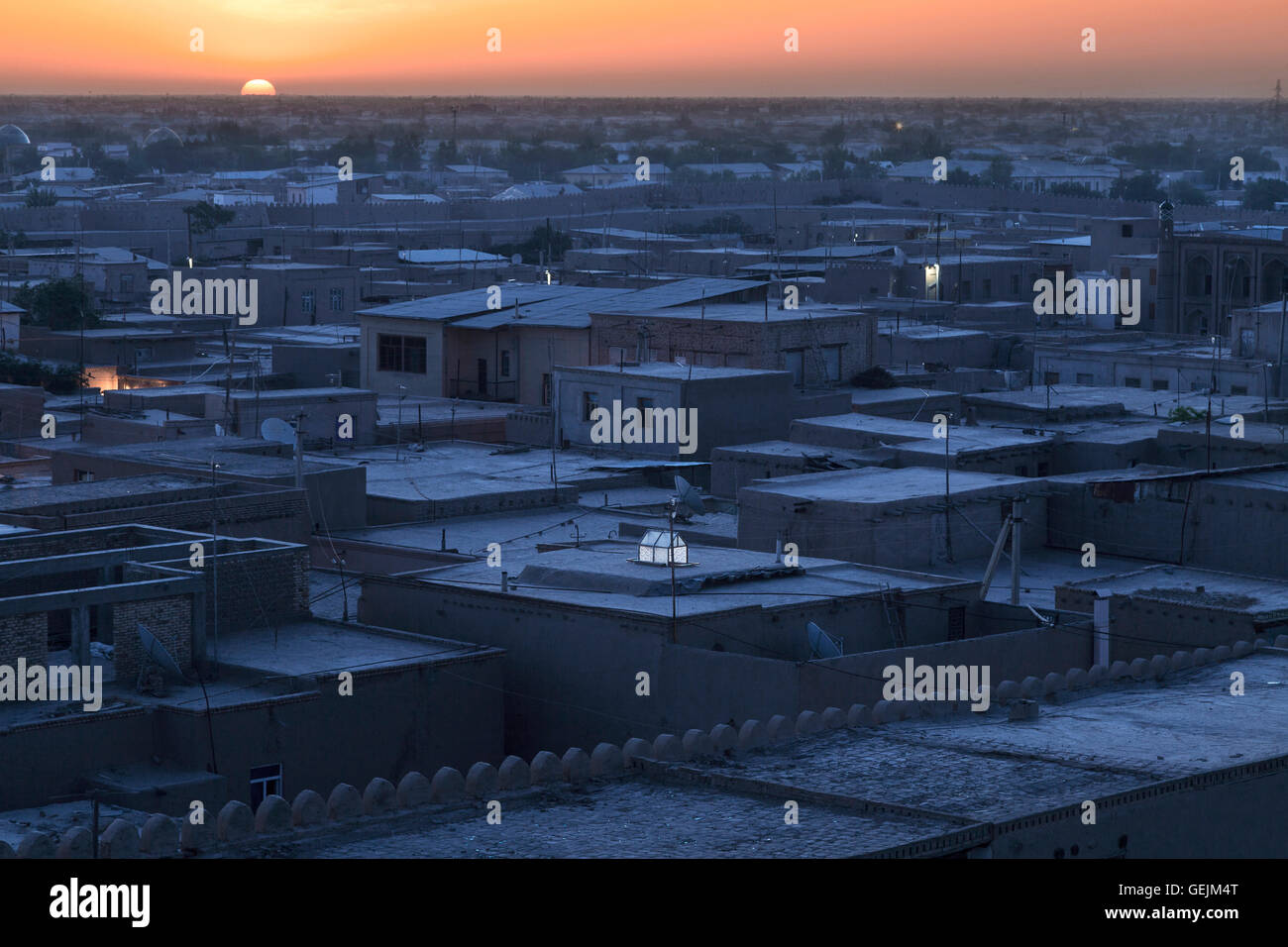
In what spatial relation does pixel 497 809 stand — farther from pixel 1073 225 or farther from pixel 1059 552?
pixel 1073 225

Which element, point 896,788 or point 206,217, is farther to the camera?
point 206,217

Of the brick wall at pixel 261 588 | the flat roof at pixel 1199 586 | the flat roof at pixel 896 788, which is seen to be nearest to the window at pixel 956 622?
the flat roof at pixel 1199 586

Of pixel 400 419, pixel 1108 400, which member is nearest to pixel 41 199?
pixel 400 419

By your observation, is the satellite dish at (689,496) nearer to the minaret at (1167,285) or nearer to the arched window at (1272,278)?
the minaret at (1167,285)

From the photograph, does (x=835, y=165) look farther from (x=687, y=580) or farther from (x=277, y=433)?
(x=687, y=580)

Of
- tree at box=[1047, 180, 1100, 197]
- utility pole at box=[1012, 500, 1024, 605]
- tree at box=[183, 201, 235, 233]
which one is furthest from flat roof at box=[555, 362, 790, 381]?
tree at box=[1047, 180, 1100, 197]

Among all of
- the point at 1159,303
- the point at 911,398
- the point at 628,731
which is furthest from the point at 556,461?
the point at 1159,303
